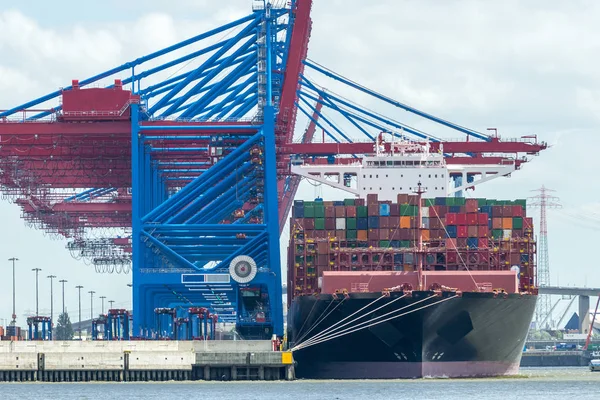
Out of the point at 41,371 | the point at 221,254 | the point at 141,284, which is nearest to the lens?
the point at 41,371

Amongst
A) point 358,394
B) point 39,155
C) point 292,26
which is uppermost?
point 292,26

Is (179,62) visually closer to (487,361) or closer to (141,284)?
(141,284)

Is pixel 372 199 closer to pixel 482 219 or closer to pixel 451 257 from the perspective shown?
pixel 451 257

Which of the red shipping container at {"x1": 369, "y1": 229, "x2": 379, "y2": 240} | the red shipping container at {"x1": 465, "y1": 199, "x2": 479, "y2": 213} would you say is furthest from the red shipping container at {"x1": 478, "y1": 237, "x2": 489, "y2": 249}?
the red shipping container at {"x1": 369, "y1": 229, "x2": 379, "y2": 240}

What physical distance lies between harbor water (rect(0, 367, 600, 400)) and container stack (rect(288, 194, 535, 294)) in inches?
234

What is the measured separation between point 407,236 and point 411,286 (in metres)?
4.00

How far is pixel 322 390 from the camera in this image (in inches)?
2948

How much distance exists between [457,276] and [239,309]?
16601mm

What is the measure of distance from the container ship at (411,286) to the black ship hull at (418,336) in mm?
51

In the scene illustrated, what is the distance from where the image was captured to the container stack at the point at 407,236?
81.9m

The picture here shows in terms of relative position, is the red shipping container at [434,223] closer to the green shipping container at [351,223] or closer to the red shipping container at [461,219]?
the red shipping container at [461,219]

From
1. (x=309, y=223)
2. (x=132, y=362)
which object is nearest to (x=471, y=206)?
(x=309, y=223)

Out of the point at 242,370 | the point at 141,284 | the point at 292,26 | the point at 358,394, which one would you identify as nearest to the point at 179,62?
the point at 292,26

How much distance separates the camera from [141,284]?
88688mm
